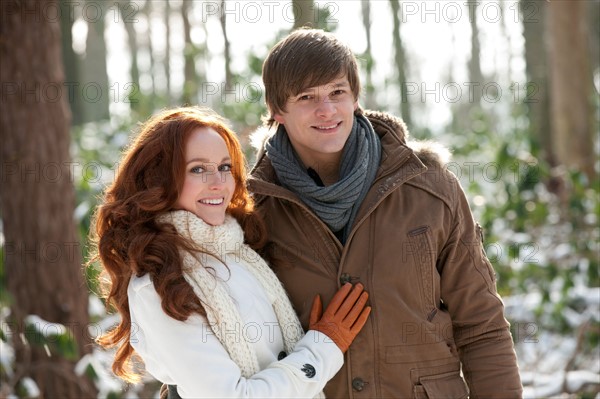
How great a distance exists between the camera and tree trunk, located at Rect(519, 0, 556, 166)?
28.1ft

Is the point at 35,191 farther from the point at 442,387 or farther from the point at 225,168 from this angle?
the point at 442,387

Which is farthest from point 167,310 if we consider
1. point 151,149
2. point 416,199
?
point 416,199

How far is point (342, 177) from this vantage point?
8.55 feet

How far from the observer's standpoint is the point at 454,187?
262 centimetres

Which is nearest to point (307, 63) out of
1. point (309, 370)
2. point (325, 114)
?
point (325, 114)

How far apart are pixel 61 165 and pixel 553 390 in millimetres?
2992

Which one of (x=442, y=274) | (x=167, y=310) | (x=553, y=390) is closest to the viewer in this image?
(x=167, y=310)

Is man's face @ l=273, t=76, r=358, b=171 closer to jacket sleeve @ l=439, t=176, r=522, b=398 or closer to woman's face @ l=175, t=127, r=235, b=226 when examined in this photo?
woman's face @ l=175, t=127, r=235, b=226

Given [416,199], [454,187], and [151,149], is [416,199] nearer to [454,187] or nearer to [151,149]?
[454,187]

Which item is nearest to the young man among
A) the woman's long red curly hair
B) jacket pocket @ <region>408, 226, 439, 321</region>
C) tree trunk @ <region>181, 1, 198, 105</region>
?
jacket pocket @ <region>408, 226, 439, 321</region>

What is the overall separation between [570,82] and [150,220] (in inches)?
251

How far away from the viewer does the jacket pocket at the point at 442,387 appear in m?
2.51

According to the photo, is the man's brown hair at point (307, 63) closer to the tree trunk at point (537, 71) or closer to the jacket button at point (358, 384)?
the jacket button at point (358, 384)

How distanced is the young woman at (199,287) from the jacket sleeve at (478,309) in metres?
0.31
